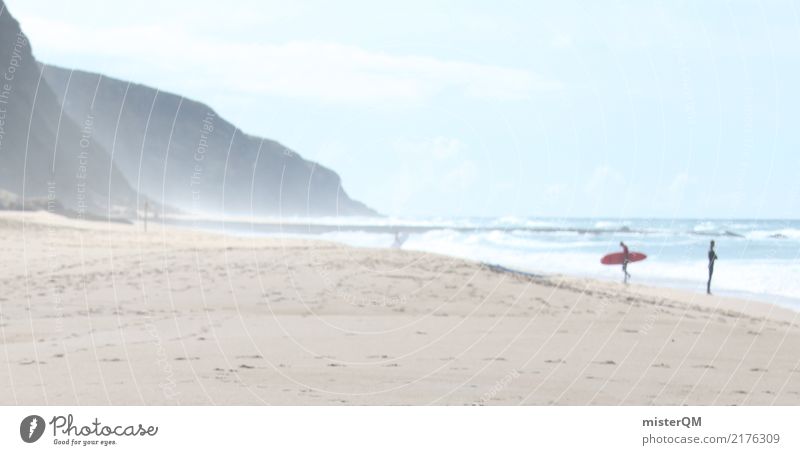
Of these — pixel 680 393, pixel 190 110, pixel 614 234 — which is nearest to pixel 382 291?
pixel 680 393

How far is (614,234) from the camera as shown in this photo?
59.9 meters

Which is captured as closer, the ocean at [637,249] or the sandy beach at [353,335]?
the sandy beach at [353,335]

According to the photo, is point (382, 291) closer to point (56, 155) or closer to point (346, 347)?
point (346, 347)

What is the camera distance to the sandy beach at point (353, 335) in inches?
335
